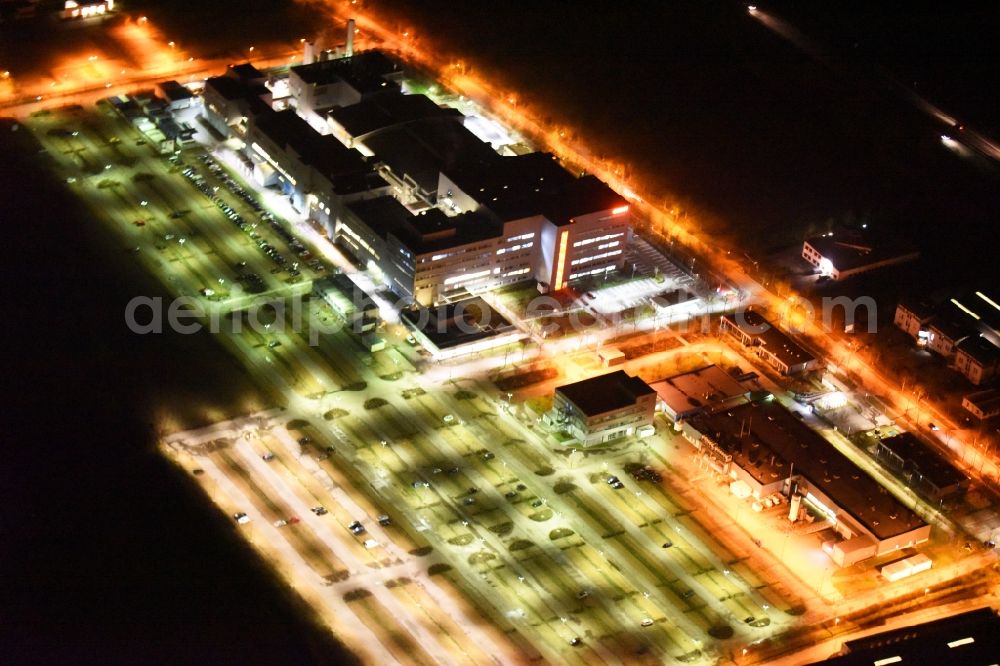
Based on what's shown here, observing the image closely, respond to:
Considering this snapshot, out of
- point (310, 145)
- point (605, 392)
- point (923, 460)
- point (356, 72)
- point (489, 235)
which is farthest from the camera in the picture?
point (356, 72)

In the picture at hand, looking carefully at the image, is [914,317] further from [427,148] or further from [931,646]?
[427,148]

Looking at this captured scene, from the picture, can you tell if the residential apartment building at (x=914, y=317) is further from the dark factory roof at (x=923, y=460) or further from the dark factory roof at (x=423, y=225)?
the dark factory roof at (x=423, y=225)

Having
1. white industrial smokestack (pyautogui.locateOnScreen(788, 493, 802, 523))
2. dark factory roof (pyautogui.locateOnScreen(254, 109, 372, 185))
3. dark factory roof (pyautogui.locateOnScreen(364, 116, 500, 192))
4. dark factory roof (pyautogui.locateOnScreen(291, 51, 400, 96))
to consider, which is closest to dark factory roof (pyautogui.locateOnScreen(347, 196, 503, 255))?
dark factory roof (pyautogui.locateOnScreen(254, 109, 372, 185))

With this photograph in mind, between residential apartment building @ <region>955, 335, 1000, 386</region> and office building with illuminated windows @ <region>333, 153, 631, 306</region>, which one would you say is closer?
residential apartment building @ <region>955, 335, 1000, 386</region>

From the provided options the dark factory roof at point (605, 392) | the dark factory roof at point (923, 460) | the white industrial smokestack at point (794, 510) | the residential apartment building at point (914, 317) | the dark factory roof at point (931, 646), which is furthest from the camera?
the residential apartment building at point (914, 317)

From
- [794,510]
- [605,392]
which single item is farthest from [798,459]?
[605,392]

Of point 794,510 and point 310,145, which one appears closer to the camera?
point 794,510

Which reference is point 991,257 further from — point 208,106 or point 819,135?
point 208,106

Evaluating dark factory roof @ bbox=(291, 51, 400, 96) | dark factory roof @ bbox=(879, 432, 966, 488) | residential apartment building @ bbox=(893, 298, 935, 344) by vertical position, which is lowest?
dark factory roof @ bbox=(879, 432, 966, 488)

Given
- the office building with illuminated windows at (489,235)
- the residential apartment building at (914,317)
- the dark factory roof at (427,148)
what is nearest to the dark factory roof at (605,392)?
the office building with illuminated windows at (489,235)

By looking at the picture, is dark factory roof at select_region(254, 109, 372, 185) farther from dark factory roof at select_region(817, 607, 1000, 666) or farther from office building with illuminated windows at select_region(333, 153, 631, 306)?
dark factory roof at select_region(817, 607, 1000, 666)

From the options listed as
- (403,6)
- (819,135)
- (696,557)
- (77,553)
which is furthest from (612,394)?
(403,6)
